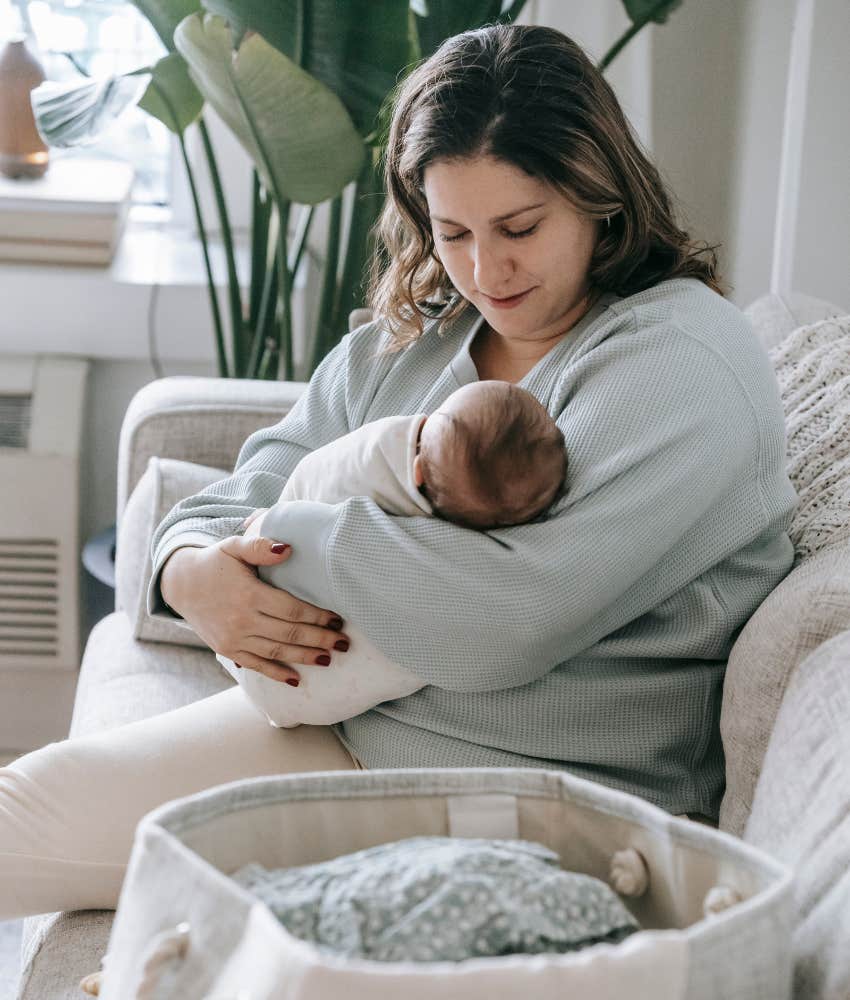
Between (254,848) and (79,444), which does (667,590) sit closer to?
(254,848)

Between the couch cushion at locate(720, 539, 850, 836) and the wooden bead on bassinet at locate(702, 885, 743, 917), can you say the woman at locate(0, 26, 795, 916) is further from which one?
the wooden bead on bassinet at locate(702, 885, 743, 917)

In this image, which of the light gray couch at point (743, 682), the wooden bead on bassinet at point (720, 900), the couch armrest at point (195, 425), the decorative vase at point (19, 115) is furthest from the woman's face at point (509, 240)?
the decorative vase at point (19, 115)

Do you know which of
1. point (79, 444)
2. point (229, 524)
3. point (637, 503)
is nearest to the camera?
point (637, 503)

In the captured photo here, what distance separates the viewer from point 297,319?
255cm

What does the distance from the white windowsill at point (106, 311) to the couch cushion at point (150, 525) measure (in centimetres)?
80

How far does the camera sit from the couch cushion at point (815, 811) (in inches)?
29.4

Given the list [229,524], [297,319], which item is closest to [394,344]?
[229,524]

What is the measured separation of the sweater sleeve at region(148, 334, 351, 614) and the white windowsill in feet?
3.32

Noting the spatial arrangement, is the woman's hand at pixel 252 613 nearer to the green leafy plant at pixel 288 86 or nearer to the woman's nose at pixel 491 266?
the woman's nose at pixel 491 266

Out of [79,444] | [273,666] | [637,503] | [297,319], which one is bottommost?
[79,444]

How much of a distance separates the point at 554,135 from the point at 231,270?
1092mm

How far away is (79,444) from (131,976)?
1.83 meters

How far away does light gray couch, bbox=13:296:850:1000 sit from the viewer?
2.75ft

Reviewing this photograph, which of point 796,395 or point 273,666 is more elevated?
point 796,395
